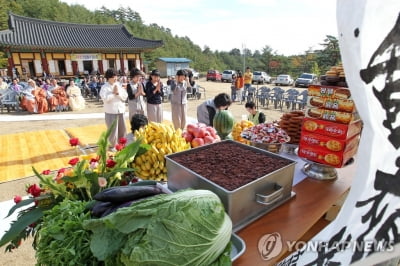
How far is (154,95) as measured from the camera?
6074 millimetres

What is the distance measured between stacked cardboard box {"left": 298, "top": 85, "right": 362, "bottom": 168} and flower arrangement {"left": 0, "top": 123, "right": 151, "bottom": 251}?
1.09 metres

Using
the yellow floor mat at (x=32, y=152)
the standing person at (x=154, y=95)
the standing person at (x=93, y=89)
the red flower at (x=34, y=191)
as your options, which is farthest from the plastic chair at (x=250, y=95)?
the red flower at (x=34, y=191)

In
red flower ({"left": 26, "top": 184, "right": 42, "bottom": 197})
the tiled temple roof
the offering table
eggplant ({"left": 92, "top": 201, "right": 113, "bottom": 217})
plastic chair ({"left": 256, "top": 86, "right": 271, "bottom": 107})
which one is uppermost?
the tiled temple roof

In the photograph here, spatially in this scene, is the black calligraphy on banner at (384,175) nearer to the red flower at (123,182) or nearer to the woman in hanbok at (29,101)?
the red flower at (123,182)

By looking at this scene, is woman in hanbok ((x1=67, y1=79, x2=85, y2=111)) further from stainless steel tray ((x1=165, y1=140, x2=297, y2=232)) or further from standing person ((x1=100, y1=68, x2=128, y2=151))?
stainless steel tray ((x1=165, y1=140, x2=297, y2=232))

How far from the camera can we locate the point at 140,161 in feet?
5.16

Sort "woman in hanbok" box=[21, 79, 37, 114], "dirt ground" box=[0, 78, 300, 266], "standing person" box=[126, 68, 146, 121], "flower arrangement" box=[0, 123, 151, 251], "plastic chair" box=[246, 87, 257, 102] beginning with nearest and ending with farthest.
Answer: "flower arrangement" box=[0, 123, 151, 251] → "dirt ground" box=[0, 78, 300, 266] → "standing person" box=[126, 68, 146, 121] → "woman in hanbok" box=[21, 79, 37, 114] → "plastic chair" box=[246, 87, 257, 102]

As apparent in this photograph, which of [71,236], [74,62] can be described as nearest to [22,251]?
[71,236]

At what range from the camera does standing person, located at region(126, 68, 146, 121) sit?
564 cm

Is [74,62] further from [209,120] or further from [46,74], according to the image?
[209,120]

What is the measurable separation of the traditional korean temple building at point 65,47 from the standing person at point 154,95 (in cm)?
1959

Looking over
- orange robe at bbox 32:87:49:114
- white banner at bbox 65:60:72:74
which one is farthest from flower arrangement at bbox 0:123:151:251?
white banner at bbox 65:60:72:74

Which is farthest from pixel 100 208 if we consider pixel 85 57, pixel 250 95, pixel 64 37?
pixel 64 37

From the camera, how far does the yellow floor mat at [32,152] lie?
4486mm
